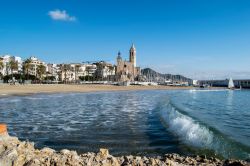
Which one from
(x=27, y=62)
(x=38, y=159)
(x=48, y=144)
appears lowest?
(x=48, y=144)

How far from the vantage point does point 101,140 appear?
614 inches

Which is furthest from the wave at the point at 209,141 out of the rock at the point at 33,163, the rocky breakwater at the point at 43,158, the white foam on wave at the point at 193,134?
the rock at the point at 33,163

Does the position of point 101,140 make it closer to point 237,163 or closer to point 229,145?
point 229,145

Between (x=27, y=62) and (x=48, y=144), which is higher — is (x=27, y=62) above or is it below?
above

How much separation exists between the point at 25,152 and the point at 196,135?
10.7 metres

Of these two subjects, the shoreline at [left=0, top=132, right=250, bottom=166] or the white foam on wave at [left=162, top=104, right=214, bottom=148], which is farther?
the white foam on wave at [left=162, top=104, right=214, bottom=148]

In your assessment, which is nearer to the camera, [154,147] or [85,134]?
[154,147]

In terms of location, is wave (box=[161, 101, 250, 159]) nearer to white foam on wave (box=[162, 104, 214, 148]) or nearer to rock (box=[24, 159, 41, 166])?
white foam on wave (box=[162, 104, 214, 148])

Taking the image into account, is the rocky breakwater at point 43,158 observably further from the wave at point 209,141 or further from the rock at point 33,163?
the wave at point 209,141

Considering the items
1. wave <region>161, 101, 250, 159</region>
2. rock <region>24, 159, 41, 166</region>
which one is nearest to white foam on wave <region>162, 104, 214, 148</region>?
wave <region>161, 101, 250, 159</region>

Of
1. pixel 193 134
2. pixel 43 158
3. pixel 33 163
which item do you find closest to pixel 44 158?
pixel 43 158

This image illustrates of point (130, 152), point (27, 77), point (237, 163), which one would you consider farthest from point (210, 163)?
point (27, 77)

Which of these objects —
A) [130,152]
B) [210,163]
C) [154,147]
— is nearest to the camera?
[210,163]

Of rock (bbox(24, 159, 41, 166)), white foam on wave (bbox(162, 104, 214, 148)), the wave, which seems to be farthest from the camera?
white foam on wave (bbox(162, 104, 214, 148))
